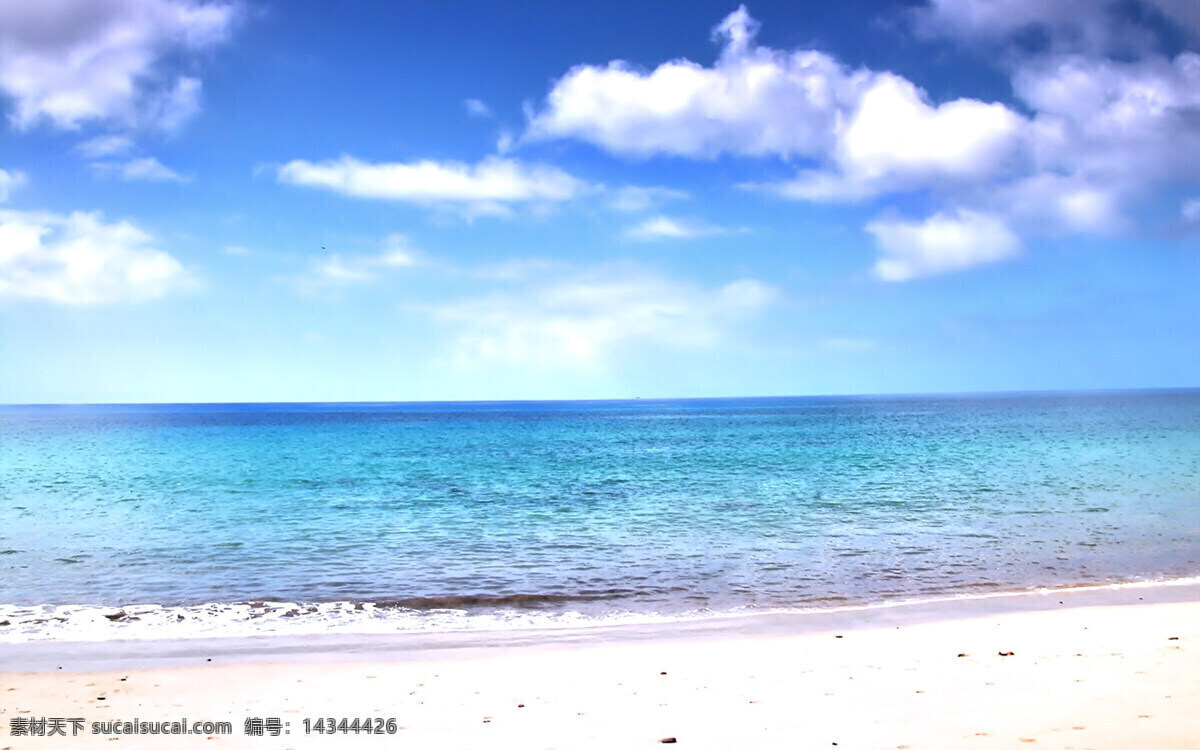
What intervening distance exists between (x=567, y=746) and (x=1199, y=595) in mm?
15276

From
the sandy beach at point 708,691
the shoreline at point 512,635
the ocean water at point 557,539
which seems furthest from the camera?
the ocean water at point 557,539

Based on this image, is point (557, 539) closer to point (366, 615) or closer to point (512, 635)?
point (366, 615)

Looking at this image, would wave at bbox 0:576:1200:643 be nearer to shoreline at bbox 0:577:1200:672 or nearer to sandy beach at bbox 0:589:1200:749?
shoreline at bbox 0:577:1200:672

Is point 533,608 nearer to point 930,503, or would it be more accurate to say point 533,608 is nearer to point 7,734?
point 7,734

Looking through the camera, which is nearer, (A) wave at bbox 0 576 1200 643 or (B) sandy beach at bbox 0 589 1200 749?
(B) sandy beach at bbox 0 589 1200 749

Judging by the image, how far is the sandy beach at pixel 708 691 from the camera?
8.35 meters

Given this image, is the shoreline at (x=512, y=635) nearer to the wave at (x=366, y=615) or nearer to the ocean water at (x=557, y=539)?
the wave at (x=366, y=615)

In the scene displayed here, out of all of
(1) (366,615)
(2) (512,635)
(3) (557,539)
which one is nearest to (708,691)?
(2) (512,635)

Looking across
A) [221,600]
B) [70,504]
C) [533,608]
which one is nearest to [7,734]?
[221,600]

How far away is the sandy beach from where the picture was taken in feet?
27.4

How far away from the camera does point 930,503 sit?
2973 cm

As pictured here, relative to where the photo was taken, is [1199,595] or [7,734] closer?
[7,734]

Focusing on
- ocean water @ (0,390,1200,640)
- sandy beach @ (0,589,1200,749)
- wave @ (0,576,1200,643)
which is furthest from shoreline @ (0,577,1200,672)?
ocean water @ (0,390,1200,640)

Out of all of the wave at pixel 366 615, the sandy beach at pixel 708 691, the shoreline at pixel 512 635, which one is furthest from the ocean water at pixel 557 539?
the sandy beach at pixel 708 691
